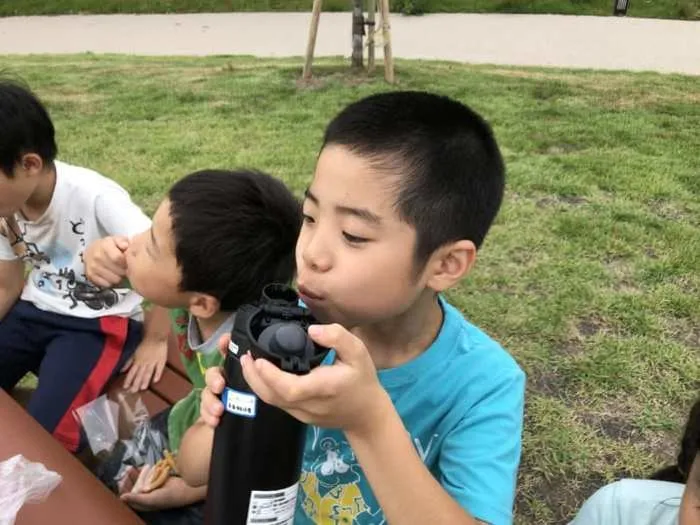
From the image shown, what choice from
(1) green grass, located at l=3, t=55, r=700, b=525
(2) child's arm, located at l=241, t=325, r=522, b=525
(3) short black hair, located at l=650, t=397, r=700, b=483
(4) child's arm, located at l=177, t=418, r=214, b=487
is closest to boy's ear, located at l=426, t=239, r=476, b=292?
(2) child's arm, located at l=241, t=325, r=522, b=525

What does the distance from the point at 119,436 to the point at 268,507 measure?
4.02ft

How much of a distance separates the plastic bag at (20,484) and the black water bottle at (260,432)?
1.44ft

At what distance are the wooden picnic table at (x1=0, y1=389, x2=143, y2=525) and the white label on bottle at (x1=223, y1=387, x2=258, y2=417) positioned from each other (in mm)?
506

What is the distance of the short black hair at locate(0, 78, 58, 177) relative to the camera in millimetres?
2062

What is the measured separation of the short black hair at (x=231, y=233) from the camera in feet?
5.13

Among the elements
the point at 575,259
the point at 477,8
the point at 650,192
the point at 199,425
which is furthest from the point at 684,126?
the point at 477,8

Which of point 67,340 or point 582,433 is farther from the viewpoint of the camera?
point 582,433

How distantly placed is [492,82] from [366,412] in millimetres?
6650

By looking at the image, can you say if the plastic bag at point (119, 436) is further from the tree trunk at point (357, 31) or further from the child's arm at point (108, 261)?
the tree trunk at point (357, 31)

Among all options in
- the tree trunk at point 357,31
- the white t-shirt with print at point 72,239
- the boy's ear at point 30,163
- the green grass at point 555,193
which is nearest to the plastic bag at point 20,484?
the white t-shirt with print at point 72,239

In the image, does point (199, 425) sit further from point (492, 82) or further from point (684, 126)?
point (492, 82)

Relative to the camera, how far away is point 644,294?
3.24 metres

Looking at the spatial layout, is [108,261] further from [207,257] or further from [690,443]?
[690,443]

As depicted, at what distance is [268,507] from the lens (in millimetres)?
866
